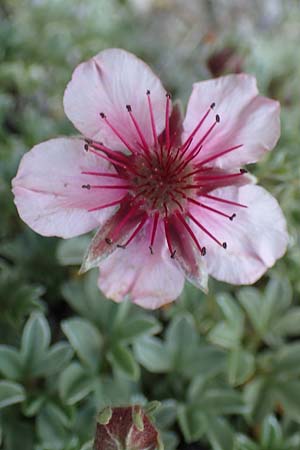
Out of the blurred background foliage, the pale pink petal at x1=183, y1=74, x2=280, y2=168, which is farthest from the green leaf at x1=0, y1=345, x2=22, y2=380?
the pale pink petal at x1=183, y1=74, x2=280, y2=168

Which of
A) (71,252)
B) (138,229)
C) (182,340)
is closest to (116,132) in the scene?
(138,229)

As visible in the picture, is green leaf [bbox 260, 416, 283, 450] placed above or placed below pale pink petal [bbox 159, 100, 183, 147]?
below

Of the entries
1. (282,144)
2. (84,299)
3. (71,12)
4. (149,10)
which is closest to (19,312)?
(84,299)

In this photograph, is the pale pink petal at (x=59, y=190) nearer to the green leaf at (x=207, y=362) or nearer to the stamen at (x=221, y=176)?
the stamen at (x=221, y=176)

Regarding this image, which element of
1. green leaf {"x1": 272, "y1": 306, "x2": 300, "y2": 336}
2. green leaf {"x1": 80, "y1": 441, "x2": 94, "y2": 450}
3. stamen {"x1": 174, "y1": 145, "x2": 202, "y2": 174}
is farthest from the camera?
green leaf {"x1": 272, "y1": 306, "x2": 300, "y2": 336}

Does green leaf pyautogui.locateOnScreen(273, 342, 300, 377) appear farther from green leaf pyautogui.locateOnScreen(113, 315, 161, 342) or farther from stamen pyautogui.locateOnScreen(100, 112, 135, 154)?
stamen pyautogui.locateOnScreen(100, 112, 135, 154)

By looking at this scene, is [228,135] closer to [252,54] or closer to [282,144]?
[282,144]
